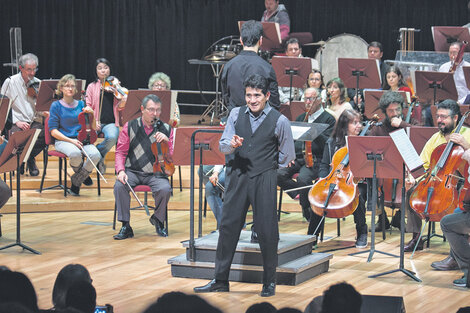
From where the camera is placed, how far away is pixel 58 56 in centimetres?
1122

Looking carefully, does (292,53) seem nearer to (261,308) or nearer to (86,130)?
(86,130)

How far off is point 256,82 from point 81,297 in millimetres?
2381

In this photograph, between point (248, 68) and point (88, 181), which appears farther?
point (88, 181)

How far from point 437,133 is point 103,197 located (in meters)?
3.31

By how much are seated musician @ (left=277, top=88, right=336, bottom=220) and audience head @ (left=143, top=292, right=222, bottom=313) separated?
4571 mm

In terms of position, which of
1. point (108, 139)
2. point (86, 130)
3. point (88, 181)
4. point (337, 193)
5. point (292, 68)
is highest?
point (292, 68)

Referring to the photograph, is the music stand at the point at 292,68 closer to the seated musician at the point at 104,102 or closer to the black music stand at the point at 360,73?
the black music stand at the point at 360,73

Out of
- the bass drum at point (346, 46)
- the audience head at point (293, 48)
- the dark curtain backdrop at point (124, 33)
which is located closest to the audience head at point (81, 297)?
the audience head at point (293, 48)

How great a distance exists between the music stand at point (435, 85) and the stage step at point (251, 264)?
226 centimetres

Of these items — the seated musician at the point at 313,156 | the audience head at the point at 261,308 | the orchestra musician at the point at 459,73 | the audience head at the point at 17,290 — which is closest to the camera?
the audience head at the point at 261,308

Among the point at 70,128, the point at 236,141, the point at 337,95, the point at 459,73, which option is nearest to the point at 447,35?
the point at 459,73

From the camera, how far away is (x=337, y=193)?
18.0 ft

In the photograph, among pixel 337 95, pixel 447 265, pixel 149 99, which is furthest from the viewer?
pixel 337 95

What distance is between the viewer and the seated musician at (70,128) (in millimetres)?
7066
